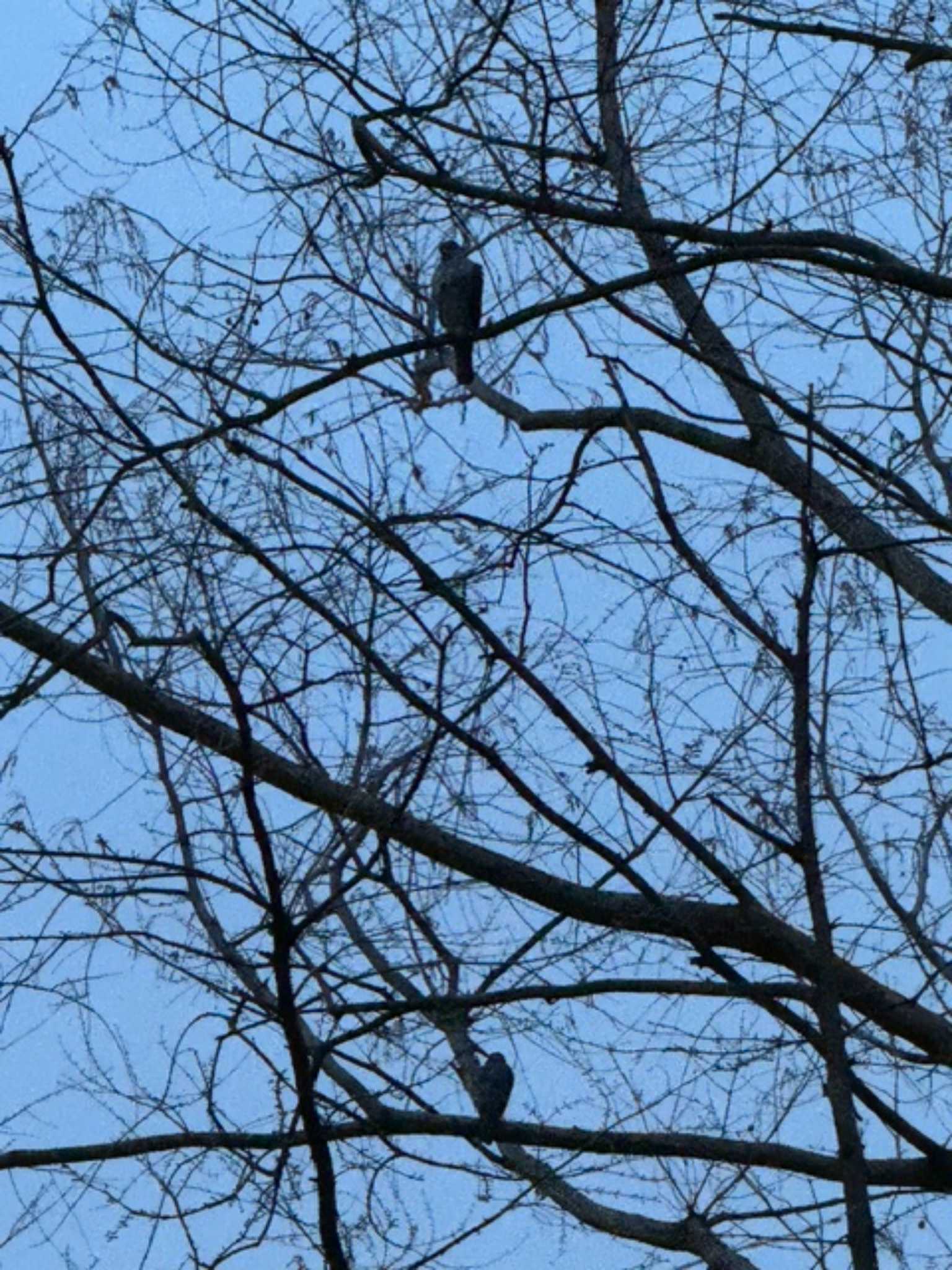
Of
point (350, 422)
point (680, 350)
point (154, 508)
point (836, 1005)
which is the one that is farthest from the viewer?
point (680, 350)

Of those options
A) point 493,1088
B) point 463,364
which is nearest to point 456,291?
point 463,364

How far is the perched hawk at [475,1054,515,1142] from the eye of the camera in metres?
4.24

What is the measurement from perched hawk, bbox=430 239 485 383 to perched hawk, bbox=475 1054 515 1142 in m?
1.61

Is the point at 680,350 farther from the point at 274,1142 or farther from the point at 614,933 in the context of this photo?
the point at 274,1142

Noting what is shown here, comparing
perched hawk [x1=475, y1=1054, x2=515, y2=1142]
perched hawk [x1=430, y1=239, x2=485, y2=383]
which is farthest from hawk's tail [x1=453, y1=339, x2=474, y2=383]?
perched hawk [x1=475, y1=1054, x2=515, y2=1142]

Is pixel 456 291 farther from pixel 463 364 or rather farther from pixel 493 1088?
pixel 493 1088

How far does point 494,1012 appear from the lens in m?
4.13

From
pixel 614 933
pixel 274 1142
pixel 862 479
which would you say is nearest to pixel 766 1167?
pixel 614 933

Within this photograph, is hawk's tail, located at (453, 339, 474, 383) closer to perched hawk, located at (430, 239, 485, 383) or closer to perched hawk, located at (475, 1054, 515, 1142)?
perched hawk, located at (430, 239, 485, 383)

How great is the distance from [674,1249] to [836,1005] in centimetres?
130

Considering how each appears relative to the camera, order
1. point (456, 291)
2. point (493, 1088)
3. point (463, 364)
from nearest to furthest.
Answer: point (493, 1088) < point (456, 291) < point (463, 364)

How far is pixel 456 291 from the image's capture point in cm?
489

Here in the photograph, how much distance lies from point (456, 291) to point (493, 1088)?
182cm

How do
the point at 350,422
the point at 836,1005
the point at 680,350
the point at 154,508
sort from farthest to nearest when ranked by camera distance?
the point at 680,350, the point at 350,422, the point at 154,508, the point at 836,1005
